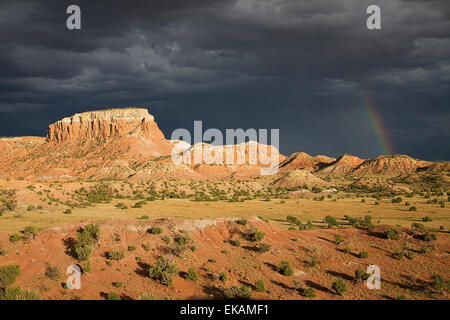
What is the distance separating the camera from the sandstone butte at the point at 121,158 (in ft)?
400

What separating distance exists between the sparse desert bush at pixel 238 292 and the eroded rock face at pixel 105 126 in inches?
5810

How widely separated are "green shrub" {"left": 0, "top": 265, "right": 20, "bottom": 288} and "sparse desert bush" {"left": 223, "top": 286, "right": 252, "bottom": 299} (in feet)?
38.6

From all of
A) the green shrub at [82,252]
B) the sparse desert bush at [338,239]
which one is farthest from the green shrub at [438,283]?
the green shrub at [82,252]

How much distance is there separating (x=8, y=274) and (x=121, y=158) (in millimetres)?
122984

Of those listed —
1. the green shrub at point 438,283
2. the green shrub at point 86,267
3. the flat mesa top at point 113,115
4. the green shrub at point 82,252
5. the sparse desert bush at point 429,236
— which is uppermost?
the flat mesa top at point 113,115

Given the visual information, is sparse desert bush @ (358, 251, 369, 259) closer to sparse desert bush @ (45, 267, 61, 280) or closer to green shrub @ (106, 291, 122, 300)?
green shrub @ (106, 291, 122, 300)

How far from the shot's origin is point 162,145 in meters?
163

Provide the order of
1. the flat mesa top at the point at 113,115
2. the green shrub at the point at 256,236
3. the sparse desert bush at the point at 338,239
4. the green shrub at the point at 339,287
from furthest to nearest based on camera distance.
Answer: the flat mesa top at the point at 113,115 → the sparse desert bush at the point at 338,239 → the green shrub at the point at 256,236 → the green shrub at the point at 339,287

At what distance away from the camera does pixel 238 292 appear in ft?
60.7

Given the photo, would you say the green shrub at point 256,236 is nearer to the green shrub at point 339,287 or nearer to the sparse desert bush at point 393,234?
the green shrub at point 339,287

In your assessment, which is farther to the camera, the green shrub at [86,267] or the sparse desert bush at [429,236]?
the sparse desert bush at [429,236]

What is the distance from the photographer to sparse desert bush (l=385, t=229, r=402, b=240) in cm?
2520

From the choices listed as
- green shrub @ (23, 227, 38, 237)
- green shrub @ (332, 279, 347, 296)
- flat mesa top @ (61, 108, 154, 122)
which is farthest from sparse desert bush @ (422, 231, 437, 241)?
flat mesa top @ (61, 108, 154, 122)
